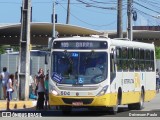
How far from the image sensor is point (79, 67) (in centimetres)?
2317

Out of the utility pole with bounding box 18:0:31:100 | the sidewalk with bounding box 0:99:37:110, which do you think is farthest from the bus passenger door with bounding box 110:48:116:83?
the utility pole with bounding box 18:0:31:100

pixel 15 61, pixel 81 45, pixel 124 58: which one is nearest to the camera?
pixel 81 45

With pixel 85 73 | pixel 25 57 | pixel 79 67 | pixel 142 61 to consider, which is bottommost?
pixel 85 73

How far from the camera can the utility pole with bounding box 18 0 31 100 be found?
3231 cm

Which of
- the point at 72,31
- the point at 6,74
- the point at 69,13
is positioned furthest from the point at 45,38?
the point at 6,74

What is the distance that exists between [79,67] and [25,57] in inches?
382

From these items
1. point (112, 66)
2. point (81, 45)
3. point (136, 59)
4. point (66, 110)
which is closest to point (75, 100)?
point (66, 110)

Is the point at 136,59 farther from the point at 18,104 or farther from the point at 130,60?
the point at 18,104

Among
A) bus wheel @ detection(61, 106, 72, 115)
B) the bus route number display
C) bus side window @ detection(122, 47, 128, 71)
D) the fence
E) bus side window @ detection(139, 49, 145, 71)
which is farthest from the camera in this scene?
the fence

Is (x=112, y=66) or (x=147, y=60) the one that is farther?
(x=147, y=60)

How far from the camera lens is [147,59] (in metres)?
29.6

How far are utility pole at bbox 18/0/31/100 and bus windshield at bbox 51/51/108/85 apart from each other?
887cm

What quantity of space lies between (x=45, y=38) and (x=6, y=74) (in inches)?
1149

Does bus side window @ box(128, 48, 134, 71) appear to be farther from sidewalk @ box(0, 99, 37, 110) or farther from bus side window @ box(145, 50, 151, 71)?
sidewalk @ box(0, 99, 37, 110)
